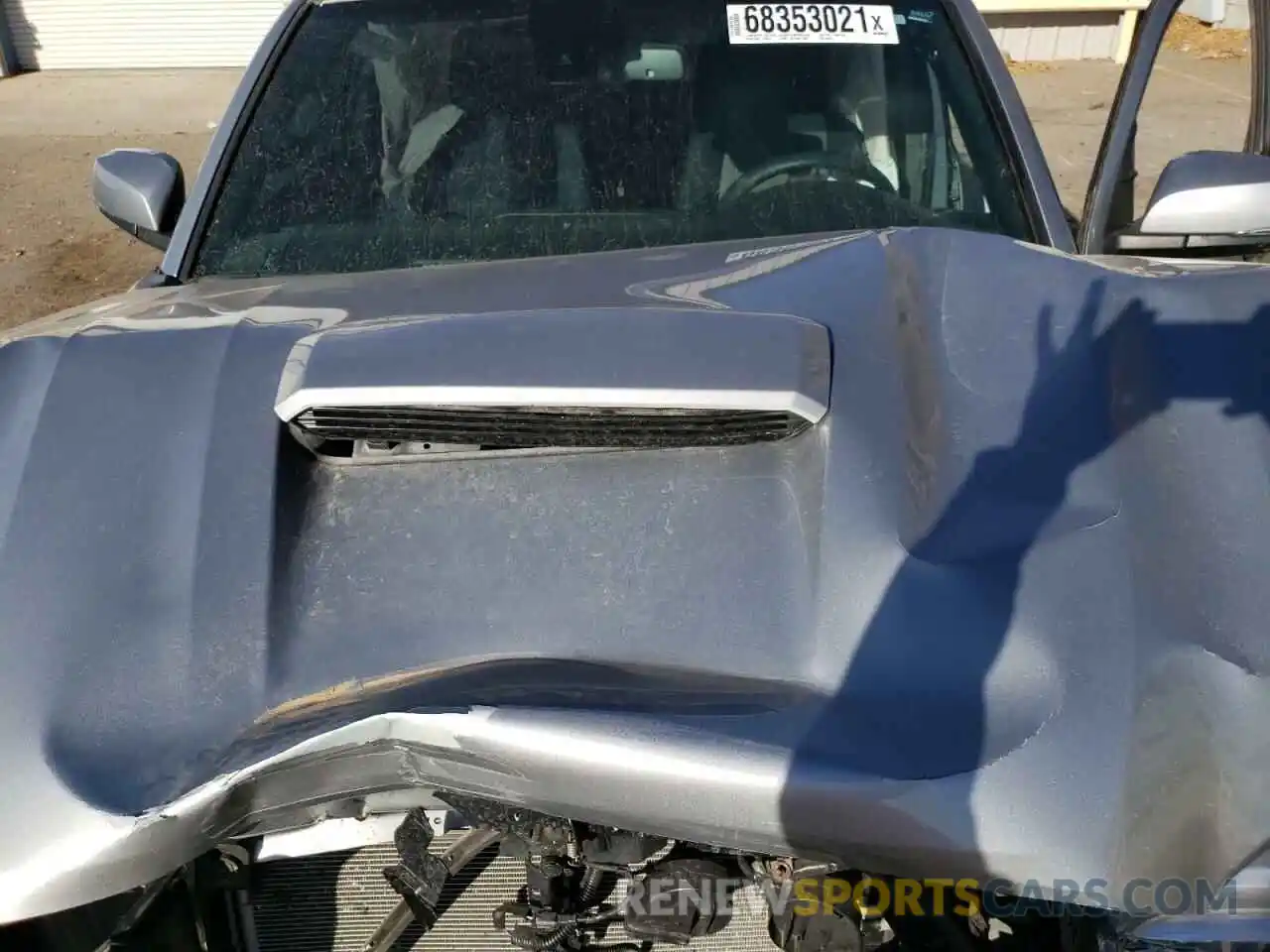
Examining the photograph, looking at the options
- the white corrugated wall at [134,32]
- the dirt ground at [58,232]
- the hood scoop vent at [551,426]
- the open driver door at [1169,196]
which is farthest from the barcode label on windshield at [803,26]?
the white corrugated wall at [134,32]

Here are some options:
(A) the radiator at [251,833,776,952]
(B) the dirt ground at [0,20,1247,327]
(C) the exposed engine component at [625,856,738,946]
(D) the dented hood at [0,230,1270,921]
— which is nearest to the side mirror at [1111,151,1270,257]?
(D) the dented hood at [0,230,1270,921]

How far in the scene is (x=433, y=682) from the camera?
4.33 ft

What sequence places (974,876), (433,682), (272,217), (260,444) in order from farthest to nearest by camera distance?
(272,217) < (260,444) < (433,682) < (974,876)

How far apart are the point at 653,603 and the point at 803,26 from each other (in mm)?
1620

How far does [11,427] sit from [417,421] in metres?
0.60

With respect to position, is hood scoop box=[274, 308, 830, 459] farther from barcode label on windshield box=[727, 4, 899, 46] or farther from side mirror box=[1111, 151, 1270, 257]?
barcode label on windshield box=[727, 4, 899, 46]

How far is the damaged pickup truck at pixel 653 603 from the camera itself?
3.99 feet

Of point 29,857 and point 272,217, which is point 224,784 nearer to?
point 29,857

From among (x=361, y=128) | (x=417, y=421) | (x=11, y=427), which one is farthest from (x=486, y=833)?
(x=361, y=128)

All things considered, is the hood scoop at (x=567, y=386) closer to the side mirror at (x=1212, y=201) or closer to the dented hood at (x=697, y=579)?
the dented hood at (x=697, y=579)

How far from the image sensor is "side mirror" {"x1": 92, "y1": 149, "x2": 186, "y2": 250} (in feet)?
Result: 8.52

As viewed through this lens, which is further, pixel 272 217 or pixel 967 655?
pixel 272 217

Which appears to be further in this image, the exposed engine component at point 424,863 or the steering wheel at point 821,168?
the steering wheel at point 821,168

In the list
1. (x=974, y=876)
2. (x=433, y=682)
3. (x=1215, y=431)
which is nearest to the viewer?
(x=974, y=876)
